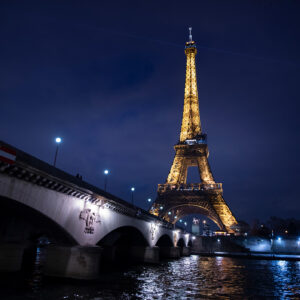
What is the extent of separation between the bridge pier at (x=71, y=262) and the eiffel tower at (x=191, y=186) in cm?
4866

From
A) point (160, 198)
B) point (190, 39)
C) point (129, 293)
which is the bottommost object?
point (129, 293)

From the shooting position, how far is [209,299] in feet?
46.8

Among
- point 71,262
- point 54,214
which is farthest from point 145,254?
point 54,214

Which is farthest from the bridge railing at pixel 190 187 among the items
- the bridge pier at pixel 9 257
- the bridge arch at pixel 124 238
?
the bridge pier at pixel 9 257

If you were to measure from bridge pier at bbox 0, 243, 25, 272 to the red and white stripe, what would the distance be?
10.8 metres

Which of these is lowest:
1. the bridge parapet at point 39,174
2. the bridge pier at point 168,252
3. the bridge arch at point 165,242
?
the bridge pier at point 168,252

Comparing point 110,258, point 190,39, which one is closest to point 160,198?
point 110,258

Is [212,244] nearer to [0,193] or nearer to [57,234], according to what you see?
[57,234]

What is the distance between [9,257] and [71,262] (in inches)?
257

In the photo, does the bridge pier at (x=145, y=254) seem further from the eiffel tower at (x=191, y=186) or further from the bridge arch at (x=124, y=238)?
the eiffel tower at (x=191, y=186)

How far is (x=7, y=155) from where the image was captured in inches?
473

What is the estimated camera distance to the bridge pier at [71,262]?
17234 millimetres

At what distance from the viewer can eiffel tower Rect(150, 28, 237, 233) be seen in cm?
6700

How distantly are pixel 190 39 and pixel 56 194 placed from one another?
10611cm
